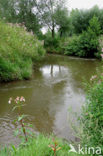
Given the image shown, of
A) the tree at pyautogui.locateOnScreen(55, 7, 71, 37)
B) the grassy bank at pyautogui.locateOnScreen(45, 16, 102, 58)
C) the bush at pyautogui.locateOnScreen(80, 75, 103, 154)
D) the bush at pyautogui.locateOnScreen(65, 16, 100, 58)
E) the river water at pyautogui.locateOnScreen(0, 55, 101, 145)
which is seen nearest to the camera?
the bush at pyautogui.locateOnScreen(80, 75, 103, 154)

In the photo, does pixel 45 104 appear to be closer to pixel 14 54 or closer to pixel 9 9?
pixel 14 54

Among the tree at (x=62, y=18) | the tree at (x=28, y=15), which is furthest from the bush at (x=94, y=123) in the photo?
the tree at (x=62, y=18)

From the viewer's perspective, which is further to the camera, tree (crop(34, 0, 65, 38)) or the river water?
tree (crop(34, 0, 65, 38))

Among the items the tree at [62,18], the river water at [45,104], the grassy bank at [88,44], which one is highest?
the tree at [62,18]

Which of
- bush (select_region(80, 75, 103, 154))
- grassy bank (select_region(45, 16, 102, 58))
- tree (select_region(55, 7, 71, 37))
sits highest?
tree (select_region(55, 7, 71, 37))

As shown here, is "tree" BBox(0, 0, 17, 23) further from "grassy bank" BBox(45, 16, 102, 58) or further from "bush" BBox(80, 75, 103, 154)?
"bush" BBox(80, 75, 103, 154)

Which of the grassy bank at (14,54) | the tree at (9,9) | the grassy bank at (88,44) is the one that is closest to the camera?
the grassy bank at (14,54)

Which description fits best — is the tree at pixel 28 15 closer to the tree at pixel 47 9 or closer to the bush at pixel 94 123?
the tree at pixel 47 9

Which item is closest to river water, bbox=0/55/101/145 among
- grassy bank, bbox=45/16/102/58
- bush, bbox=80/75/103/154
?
bush, bbox=80/75/103/154

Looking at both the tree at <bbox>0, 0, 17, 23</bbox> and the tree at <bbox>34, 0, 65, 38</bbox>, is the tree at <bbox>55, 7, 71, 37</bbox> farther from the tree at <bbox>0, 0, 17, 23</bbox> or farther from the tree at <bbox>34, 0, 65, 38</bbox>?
the tree at <bbox>0, 0, 17, 23</bbox>

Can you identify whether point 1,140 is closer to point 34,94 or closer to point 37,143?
point 37,143

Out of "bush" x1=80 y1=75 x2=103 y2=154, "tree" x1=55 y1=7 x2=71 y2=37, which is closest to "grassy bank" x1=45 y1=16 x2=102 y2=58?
"tree" x1=55 y1=7 x2=71 y2=37

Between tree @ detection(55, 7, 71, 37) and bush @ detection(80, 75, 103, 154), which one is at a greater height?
tree @ detection(55, 7, 71, 37)

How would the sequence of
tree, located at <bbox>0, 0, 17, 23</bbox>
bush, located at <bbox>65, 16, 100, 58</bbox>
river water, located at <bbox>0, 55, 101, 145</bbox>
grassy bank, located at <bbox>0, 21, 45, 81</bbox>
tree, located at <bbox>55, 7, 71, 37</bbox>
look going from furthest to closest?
tree, located at <bbox>55, 7, 71, 37</bbox>, tree, located at <bbox>0, 0, 17, 23</bbox>, bush, located at <bbox>65, 16, 100, 58</bbox>, grassy bank, located at <bbox>0, 21, 45, 81</bbox>, river water, located at <bbox>0, 55, 101, 145</bbox>
